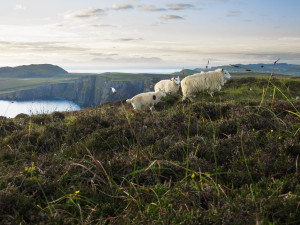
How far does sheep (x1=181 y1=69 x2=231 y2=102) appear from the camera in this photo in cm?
1655

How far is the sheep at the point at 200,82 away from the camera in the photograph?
16.5m

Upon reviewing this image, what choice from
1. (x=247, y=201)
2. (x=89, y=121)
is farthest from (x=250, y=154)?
(x=89, y=121)

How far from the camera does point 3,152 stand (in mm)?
4473

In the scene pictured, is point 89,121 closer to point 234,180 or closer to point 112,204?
point 112,204

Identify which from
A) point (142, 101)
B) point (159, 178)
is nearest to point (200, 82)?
point (142, 101)

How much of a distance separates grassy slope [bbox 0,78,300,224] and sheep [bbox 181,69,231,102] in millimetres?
10862

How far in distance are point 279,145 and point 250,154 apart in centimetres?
51

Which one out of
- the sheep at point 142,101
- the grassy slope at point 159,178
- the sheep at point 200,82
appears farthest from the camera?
the sheep at point 200,82

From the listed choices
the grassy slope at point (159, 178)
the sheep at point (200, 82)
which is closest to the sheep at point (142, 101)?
→ the sheep at point (200, 82)

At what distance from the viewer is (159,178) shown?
3195mm

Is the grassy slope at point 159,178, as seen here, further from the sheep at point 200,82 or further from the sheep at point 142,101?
the sheep at point 200,82

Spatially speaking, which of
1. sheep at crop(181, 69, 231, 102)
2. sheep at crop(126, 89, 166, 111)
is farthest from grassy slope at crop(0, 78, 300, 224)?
sheep at crop(181, 69, 231, 102)

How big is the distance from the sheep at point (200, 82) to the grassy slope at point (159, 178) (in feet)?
35.6

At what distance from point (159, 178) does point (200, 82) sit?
46.9 feet
